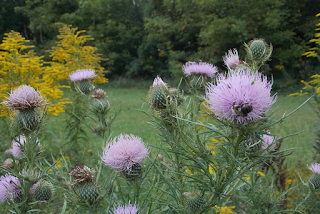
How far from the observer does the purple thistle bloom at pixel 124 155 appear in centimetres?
133

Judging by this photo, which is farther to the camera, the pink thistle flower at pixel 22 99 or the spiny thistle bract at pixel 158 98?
the pink thistle flower at pixel 22 99

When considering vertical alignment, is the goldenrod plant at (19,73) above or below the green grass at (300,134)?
above

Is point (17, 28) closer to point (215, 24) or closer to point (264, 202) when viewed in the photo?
point (215, 24)

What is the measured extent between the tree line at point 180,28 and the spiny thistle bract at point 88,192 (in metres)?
10.4

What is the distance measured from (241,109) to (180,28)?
43.1 feet

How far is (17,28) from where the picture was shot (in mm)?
19766

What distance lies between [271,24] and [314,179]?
10636 mm

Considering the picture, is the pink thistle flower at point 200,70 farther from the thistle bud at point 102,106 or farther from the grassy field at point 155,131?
the grassy field at point 155,131

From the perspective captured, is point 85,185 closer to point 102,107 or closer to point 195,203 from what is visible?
point 195,203

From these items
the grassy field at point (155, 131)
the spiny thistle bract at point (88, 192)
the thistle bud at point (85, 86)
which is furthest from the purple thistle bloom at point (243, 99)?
the grassy field at point (155, 131)

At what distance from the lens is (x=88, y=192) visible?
49.9 inches

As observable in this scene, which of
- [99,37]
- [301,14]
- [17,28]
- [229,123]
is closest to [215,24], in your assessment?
[301,14]

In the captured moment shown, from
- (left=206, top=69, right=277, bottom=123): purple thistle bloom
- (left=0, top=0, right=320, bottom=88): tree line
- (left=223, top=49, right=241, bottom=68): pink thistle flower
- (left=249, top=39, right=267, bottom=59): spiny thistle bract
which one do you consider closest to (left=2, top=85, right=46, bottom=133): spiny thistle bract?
(left=206, top=69, right=277, bottom=123): purple thistle bloom

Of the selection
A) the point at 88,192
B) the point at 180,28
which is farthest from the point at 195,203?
the point at 180,28
